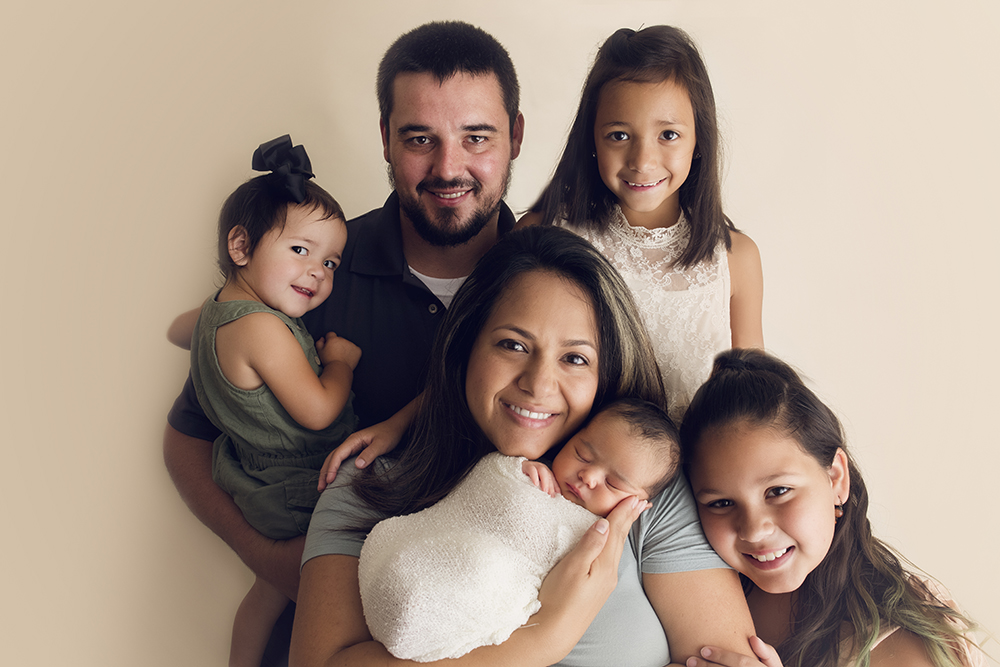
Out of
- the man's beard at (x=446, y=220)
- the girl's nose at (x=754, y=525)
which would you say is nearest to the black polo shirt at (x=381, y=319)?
the man's beard at (x=446, y=220)

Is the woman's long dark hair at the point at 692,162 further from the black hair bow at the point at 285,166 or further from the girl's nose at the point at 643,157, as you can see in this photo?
the black hair bow at the point at 285,166

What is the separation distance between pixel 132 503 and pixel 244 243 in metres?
1.23

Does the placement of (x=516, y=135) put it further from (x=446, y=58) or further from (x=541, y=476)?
(x=541, y=476)

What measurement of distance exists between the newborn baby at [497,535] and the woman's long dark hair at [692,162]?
87cm

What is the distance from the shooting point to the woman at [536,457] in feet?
4.01

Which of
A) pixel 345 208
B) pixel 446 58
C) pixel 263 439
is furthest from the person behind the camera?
pixel 345 208

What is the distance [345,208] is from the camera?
2564mm

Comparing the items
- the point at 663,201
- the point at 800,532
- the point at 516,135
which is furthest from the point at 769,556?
the point at 516,135

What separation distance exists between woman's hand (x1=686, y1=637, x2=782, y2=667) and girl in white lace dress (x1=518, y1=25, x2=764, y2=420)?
727 mm

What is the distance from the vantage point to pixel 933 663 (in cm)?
141

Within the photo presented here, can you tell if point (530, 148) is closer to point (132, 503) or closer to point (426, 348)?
point (426, 348)

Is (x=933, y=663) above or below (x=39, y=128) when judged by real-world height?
below

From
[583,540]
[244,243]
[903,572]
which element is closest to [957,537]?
[903,572]

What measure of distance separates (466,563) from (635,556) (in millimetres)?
412
